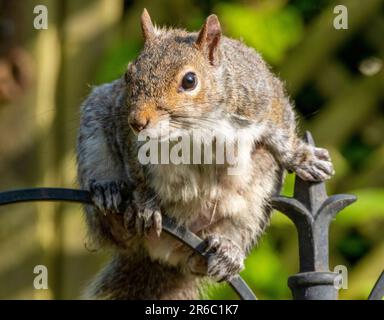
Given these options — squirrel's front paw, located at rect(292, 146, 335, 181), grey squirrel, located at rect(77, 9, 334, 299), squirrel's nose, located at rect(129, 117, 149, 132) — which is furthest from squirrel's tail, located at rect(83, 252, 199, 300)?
squirrel's nose, located at rect(129, 117, 149, 132)

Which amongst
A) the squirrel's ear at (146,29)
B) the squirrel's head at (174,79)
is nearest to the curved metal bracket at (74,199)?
the squirrel's head at (174,79)

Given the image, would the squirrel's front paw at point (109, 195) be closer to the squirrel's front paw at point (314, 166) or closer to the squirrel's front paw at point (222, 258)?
the squirrel's front paw at point (222, 258)

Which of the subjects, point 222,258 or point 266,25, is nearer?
point 222,258

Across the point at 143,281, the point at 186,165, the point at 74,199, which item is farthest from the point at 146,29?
the point at 143,281

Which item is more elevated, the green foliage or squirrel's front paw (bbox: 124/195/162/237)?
the green foliage

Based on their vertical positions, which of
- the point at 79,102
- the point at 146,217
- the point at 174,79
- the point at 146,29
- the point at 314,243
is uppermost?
the point at 79,102

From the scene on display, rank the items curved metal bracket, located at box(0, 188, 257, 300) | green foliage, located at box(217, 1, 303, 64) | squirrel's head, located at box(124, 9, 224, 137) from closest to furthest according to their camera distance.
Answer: curved metal bracket, located at box(0, 188, 257, 300), squirrel's head, located at box(124, 9, 224, 137), green foliage, located at box(217, 1, 303, 64)

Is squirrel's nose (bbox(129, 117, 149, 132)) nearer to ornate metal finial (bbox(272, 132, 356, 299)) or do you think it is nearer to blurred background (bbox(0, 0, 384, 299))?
ornate metal finial (bbox(272, 132, 356, 299))

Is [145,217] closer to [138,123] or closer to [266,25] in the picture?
[138,123]
